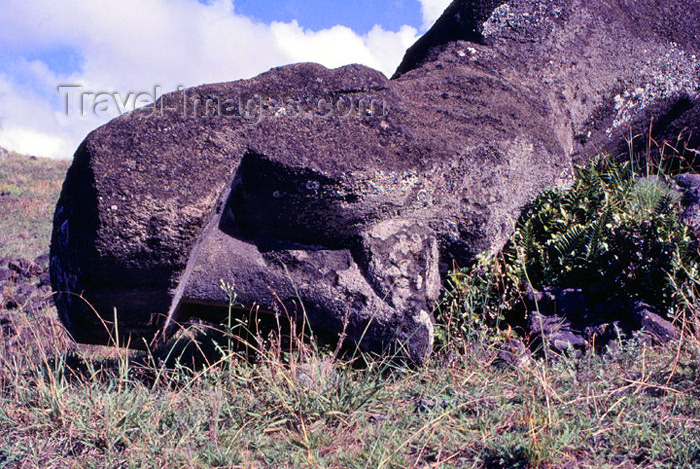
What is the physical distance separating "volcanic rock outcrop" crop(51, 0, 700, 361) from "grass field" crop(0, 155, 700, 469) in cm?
45

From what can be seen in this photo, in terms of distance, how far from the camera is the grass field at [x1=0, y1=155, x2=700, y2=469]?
9.38 feet

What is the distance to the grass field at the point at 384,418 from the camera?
2.86 m

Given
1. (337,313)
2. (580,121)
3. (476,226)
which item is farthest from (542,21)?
(337,313)

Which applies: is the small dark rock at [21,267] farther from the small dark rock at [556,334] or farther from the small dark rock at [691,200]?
the small dark rock at [691,200]

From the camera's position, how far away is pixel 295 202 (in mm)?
4316

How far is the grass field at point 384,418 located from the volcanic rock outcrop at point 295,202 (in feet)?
1.47

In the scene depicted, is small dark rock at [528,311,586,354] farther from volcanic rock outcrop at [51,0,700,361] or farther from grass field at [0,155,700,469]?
volcanic rock outcrop at [51,0,700,361]

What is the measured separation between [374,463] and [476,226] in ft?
7.60

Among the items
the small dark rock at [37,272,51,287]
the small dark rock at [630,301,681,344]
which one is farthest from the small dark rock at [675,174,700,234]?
the small dark rock at [37,272,51,287]

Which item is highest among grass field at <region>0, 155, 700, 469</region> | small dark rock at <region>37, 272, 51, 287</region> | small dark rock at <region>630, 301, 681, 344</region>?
small dark rock at <region>630, 301, 681, 344</region>

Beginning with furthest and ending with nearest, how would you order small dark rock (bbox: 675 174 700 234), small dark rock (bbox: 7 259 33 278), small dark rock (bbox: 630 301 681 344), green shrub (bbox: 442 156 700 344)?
small dark rock (bbox: 7 259 33 278)
small dark rock (bbox: 675 174 700 234)
green shrub (bbox: 442 156 700 344)
small dark rock (bbox: 630 301 681 344)

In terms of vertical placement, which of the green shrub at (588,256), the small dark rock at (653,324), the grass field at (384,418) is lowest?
the grass field at (384,418)

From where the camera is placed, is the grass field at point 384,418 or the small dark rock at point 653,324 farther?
the small dark rock at point 653,324

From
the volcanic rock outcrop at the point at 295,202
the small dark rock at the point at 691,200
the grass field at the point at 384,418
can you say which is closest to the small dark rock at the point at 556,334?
the grass field at the point at 384,418
